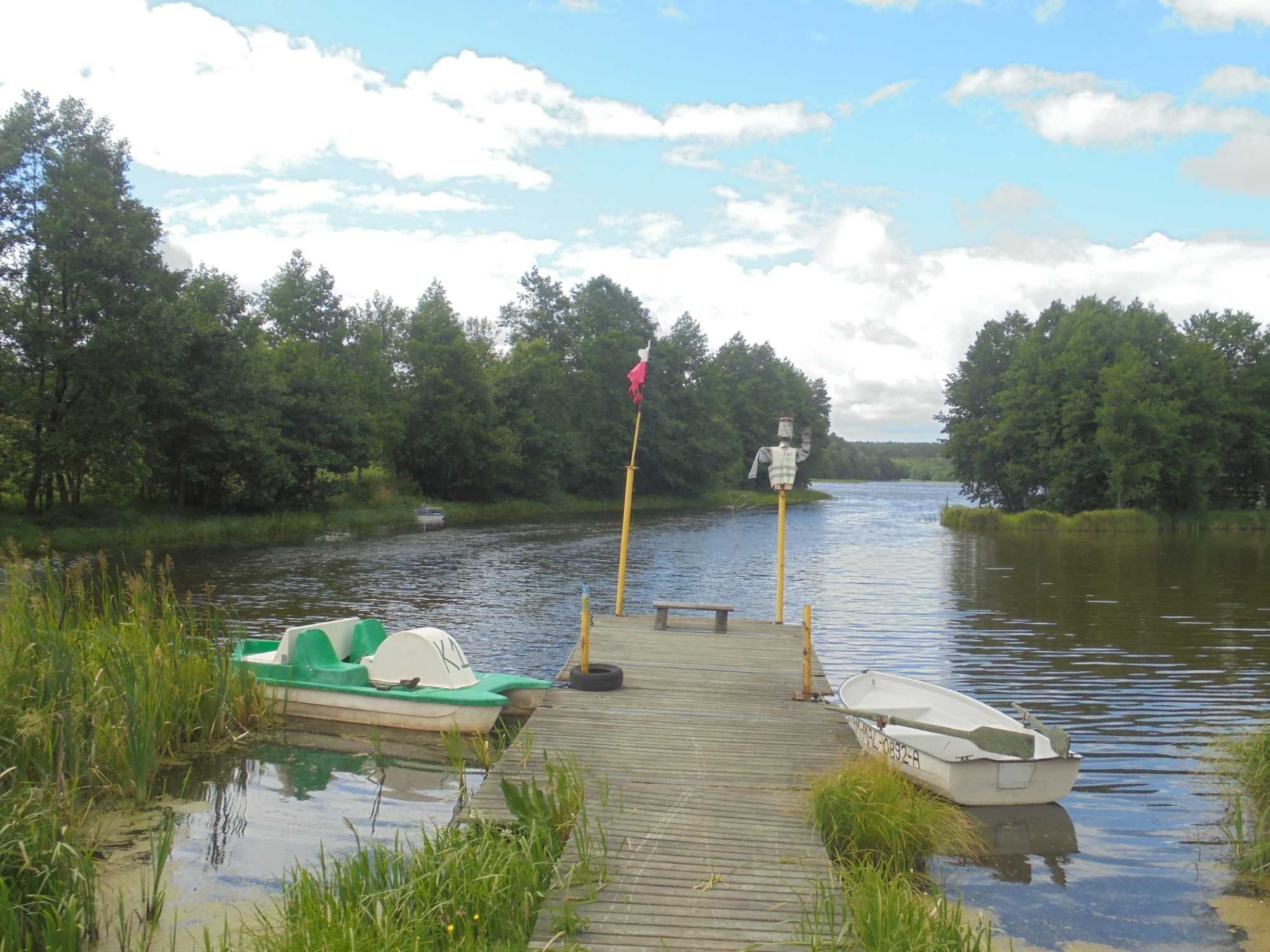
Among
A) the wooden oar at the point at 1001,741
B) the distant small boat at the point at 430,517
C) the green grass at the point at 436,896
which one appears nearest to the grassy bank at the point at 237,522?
the distant small boat at the point at 430,517

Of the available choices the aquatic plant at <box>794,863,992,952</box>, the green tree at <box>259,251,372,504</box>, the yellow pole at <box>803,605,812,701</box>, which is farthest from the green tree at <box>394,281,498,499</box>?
the aquatic plant at <box>794,863,992,952</box>

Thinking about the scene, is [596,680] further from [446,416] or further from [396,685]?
[446,416]

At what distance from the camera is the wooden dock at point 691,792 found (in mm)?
4836

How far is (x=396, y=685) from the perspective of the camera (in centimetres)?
1021

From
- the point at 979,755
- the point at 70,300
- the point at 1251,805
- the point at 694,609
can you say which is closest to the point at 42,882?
the point at 979,755

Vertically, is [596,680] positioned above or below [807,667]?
below

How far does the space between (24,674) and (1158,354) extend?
64410 millimetres

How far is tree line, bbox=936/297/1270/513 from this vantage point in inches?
2106

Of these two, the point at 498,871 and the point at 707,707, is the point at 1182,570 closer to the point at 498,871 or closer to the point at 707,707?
the point at 707,707

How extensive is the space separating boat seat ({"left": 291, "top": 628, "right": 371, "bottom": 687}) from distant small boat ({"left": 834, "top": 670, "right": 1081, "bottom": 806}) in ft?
17.5

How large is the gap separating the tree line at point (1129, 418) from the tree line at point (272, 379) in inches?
962


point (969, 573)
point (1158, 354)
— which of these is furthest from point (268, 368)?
point (1158, 354)

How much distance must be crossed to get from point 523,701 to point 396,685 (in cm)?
142

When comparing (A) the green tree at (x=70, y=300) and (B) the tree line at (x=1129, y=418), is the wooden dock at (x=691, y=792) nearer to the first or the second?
(A) the green tree at (x=70, y=300)
